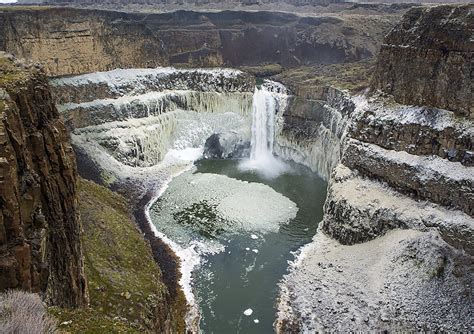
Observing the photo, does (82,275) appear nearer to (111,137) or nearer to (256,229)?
(256,229)

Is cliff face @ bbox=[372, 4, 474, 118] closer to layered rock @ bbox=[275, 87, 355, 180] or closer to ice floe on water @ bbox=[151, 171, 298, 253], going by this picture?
layered rock @ bbox=[275, 87, 355, 180]

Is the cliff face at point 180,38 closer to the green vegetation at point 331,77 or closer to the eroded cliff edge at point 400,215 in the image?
the green vegetation at point 331,77

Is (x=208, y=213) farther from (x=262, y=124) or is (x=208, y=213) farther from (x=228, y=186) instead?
(x=262, y=124)

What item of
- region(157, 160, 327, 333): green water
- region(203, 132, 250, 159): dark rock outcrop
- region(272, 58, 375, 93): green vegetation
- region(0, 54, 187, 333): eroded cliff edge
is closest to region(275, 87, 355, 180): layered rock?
region(272, 58, 375, 93): green vegetation

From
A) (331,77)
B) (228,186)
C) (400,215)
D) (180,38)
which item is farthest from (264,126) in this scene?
(400,215)

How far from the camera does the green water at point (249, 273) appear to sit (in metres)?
25.9

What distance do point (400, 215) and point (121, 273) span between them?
1767 cm

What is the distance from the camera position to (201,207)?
1549 inches

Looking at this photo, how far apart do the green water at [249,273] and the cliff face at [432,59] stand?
12327 millimetres

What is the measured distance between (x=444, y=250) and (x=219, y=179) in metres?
24.3

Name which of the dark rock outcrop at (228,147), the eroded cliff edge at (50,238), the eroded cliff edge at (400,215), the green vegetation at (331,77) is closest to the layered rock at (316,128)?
the green vegetation at (331,77)

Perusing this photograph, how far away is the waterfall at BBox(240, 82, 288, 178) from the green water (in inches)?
409

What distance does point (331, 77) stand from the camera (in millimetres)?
57031

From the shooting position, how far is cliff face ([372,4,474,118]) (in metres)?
29.8
